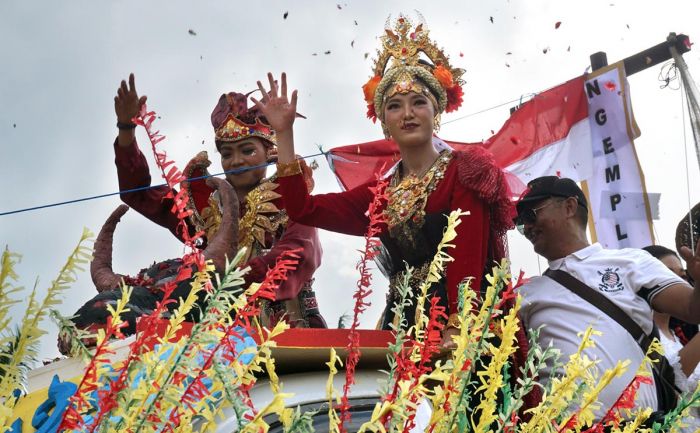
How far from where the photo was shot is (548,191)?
302cm

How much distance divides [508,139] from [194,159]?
11.2 ft

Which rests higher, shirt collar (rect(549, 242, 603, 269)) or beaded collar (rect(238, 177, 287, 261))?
beaded collar (rect(238, 177, 287, 261))

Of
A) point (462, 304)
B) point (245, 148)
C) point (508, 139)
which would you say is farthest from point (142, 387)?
point (508, 139)

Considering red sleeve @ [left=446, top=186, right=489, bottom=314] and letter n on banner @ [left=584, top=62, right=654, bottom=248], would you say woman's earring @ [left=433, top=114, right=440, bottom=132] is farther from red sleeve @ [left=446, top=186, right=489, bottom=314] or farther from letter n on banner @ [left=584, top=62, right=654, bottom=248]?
letter n on banner @ [left=584, top=62, right=654, bottom=248]

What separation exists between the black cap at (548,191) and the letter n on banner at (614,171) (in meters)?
3.32

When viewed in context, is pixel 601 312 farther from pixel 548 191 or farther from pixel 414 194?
pixel 414 194

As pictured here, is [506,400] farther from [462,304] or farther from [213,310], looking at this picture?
[213,310]

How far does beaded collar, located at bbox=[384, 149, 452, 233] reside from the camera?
3092 millimetres

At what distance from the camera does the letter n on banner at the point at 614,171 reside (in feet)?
20.7

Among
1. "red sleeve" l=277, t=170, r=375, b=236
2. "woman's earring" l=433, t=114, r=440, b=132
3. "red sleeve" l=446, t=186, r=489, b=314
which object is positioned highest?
"woman's earring" l=433, t=114, r=440, b=132

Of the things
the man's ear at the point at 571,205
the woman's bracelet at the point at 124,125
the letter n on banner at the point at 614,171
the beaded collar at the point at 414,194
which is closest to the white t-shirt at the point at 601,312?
the man's ear at the point at 571,205

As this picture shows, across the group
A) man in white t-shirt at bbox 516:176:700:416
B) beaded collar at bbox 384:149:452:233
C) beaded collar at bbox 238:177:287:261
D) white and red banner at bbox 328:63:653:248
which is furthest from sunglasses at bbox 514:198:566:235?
white and red banner at bbox 328:63:653:248

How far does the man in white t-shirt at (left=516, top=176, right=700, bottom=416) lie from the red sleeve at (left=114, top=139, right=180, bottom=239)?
4.99 ft

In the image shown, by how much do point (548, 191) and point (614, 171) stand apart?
3.79 meters
